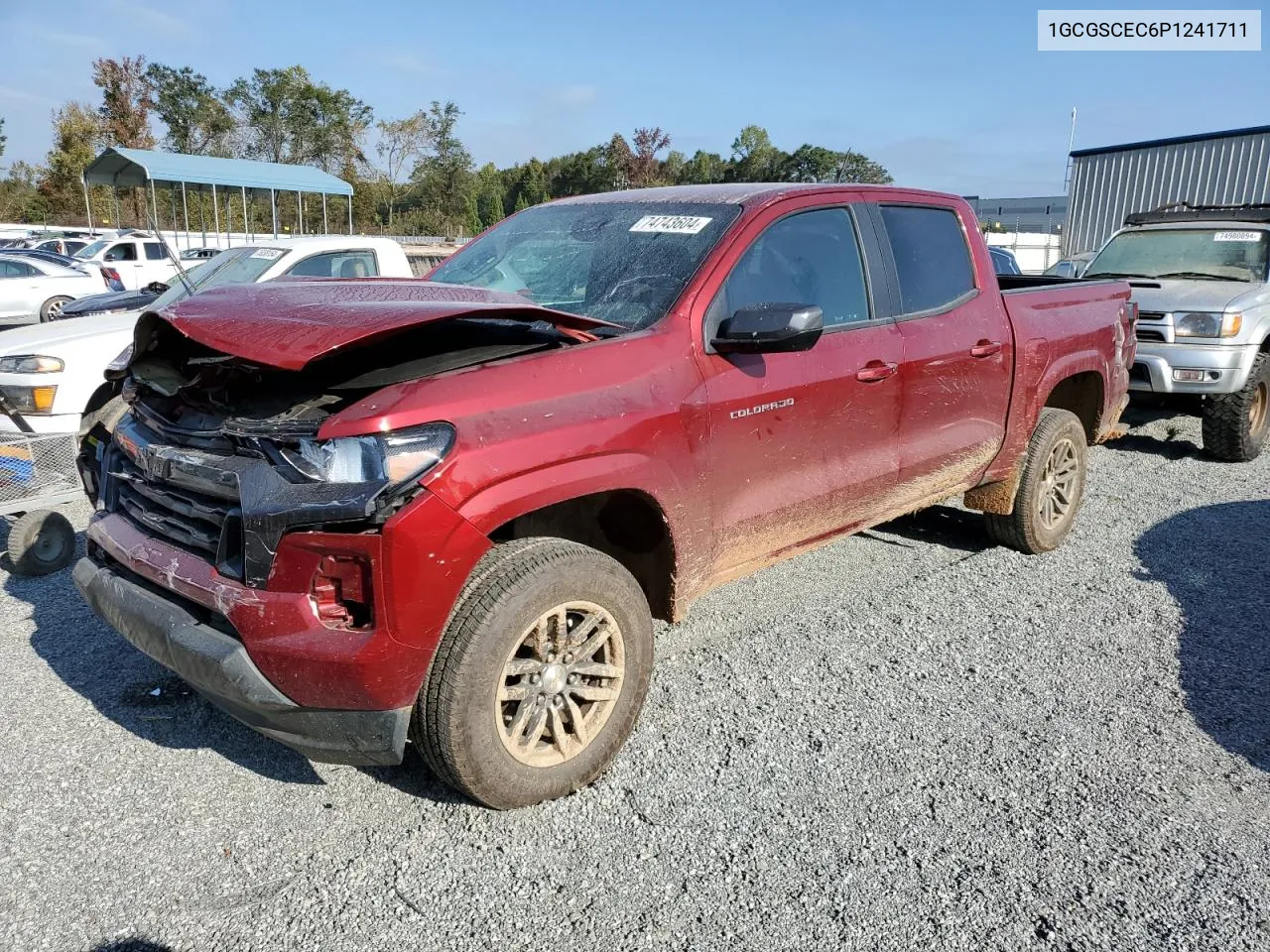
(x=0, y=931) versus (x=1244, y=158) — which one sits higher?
(x=1244, y=158)

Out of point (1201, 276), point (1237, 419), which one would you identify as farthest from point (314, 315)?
point (1201, 276)

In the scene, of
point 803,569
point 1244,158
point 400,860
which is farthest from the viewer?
point 1244,158

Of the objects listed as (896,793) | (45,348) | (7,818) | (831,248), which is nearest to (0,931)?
(7,818)

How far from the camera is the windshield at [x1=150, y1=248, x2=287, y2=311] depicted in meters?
7.39

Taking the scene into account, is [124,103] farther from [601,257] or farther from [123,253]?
[601,257]

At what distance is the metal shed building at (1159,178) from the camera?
1844cm

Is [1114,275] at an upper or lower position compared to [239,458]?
upper

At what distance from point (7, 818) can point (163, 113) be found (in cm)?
4914

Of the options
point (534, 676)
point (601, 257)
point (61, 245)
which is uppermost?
point (61, 245)

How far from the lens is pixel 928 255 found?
441 centimetres

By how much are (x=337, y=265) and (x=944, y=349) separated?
5.30 metres

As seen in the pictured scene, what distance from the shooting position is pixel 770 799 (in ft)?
9.89

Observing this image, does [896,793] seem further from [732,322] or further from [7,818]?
[7,818]

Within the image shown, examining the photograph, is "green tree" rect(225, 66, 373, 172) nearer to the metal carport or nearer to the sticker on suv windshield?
the metal carport
